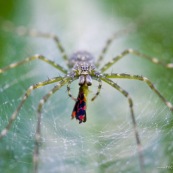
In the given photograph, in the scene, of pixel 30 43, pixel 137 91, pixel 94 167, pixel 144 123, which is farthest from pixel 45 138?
pixel 30 43

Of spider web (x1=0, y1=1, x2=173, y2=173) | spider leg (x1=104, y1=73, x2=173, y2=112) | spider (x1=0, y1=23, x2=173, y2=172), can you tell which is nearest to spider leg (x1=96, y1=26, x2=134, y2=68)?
spider (x1=0, y1=23, x2=173, y2=172)

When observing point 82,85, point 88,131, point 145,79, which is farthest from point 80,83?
point 145,79

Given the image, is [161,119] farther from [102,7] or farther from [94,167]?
[102,7]

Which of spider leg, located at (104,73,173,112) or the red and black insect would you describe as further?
the red and black insect

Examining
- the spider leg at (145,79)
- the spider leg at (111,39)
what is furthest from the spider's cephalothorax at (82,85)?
the spider leg at (111,39)

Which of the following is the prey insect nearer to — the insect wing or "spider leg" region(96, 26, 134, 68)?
the insect wing

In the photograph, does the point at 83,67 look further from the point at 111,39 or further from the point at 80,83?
the point at 111,39
